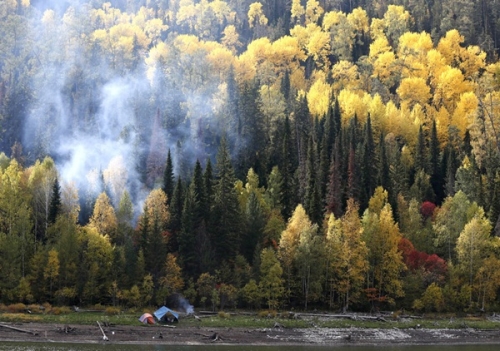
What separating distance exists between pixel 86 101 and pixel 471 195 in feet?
281

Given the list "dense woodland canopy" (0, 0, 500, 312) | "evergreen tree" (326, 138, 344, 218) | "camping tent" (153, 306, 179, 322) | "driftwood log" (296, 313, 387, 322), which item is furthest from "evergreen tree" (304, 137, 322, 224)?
"camping tent" (153, 306, 179, 322)

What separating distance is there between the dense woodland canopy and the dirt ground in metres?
9.84

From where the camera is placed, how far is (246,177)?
128 meters

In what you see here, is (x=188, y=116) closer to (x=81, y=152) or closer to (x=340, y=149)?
(x=81, y=152)

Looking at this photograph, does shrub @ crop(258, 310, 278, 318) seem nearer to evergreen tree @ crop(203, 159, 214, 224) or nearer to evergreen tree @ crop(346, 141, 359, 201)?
evergreen tree @ crop(203, 159, 214, 224)

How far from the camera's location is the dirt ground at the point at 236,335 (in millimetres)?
74875

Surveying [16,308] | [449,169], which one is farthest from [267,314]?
[449,169]

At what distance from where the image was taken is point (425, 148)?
140 meters

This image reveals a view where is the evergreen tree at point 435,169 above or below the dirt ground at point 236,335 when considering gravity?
above

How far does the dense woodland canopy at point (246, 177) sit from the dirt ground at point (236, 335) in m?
9.84

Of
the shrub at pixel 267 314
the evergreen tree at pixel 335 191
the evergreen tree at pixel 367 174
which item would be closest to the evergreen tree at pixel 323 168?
the evergreen tree at pixel 335 191

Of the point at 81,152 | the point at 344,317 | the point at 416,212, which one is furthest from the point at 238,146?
the point at 344,317

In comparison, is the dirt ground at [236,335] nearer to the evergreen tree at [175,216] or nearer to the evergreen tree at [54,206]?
the evergreen tree at [175,216]

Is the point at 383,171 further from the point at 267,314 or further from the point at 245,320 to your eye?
the point at 245,320
